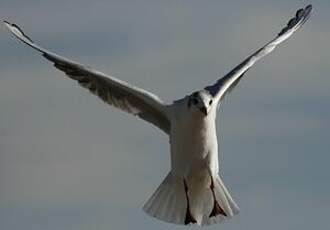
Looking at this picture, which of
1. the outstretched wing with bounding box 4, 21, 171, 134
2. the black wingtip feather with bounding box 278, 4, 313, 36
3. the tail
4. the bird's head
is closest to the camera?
the bird's head

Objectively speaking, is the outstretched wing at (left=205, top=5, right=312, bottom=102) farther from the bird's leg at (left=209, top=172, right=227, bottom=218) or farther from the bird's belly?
the bird's leg at (left=209, top=172, right=227, bottom=218)

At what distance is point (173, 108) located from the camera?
1984 cm

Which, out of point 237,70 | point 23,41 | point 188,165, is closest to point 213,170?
point 188,165

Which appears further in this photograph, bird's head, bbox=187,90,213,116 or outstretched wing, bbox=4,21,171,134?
outstretched wing, bbox=4,21,171,134

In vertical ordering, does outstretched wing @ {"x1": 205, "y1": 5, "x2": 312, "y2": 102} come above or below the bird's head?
above

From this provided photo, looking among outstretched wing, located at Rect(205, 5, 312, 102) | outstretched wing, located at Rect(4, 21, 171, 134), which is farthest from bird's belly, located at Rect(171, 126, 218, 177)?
outstretched wing, located at Rect(4, 21, 171, 134)

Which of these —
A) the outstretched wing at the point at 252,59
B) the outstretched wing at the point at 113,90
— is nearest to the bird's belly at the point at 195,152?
the outstretched wing at the point at 252,59

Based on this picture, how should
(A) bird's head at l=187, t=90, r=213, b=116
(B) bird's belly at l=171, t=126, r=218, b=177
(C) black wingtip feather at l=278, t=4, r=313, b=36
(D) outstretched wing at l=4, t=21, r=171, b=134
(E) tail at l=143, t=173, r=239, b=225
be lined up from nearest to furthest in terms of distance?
(A) bird's head at l=187, t=90, r=213, b=116, (B) bird's belly at l=171, t=126, r=218, b=177, (E) tail at l=143, t=173, r=239, b=225, (D) outstretched wing at l=4, t=21, r=171, b=134, (C) black wingtip feather at l=278, t=4, r=313, b=36

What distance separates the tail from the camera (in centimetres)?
1980

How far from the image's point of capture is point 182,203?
20.1 m

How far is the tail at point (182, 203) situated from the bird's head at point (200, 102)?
1.10m

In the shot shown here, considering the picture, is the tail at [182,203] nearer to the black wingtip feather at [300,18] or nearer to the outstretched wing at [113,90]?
the outstretched wing at [113,90]

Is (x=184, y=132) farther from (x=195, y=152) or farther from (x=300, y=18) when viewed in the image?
(x=300, y=18)

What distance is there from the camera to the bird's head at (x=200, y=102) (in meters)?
19.0
